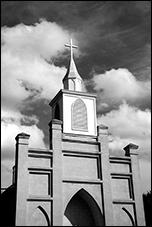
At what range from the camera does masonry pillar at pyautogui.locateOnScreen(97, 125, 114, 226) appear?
893 inches

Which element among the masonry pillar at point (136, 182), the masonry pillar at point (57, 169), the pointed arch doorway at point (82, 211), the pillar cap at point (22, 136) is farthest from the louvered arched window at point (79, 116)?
the pointed arch doorway at point (82, 211)

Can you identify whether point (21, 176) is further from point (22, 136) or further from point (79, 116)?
point (79, 116)

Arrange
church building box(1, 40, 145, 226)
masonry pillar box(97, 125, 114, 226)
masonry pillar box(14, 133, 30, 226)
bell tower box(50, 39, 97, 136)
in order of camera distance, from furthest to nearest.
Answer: bell tower box(50, 39, 97, 136), masonry pillar box(97, 125, 114, 226), church building box(1, 40, 145, 226), masonry pillar box(14, 133, 30, 226)

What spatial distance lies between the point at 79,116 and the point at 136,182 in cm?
722

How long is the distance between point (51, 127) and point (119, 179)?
687 cm

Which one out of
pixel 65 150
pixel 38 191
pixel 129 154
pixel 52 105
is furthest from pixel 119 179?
pixel 52 105

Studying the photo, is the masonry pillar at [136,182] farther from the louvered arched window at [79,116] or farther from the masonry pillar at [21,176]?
the masonry pillar at [21,176]

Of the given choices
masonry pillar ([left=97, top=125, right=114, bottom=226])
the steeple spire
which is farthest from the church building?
the steeple spire

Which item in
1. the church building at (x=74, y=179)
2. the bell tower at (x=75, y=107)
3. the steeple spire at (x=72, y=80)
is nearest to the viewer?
the church building at (x=74, y=179)

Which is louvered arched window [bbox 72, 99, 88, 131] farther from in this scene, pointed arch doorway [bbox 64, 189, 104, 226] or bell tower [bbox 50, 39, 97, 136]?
pointed arch doorway [bbox 64, 189, 104, 226]

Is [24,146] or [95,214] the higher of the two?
[24,146]

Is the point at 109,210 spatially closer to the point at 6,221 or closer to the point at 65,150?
the point at 65,150

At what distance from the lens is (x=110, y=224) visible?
22.5 m

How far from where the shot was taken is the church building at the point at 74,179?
69.9 ft
